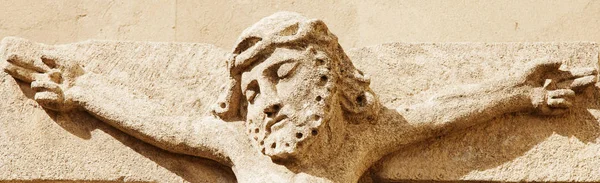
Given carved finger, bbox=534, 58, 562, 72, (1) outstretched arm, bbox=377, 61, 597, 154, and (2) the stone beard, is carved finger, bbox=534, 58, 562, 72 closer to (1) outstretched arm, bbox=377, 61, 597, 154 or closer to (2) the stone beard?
(1) outstretched arm, bbox=377, 61, 597, 154

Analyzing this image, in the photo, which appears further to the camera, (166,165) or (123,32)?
(123,32)

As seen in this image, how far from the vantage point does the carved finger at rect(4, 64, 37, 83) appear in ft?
11.9

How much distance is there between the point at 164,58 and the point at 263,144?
0.52 meters

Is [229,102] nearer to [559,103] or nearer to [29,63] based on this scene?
[29,63]

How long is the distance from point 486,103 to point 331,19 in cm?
71

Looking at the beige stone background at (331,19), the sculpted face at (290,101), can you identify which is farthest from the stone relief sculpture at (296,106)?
the beige stone background at (331,19)

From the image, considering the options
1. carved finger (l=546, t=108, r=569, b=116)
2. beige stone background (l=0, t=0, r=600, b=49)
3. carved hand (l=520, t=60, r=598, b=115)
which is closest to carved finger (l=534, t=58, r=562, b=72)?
carved hand (l=520, t=60, r=598, b=115)

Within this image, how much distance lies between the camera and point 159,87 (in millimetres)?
3676

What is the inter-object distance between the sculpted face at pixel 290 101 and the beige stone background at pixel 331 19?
2.03ft

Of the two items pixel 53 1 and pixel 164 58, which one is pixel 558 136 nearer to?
pixel 164 58

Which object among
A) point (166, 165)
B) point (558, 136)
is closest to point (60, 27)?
point (166, 165)

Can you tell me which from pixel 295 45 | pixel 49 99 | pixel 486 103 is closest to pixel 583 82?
pixel 486 103

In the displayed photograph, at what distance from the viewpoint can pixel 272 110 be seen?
3359 millimetres

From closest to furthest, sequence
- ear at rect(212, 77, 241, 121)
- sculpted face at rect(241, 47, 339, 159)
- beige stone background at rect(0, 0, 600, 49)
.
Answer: sculpted face at rect(241, 47, 339, 159)
ear at rect(212, 77, 241, 121)
beige stone background at rect(0, 0, 600, 49)
